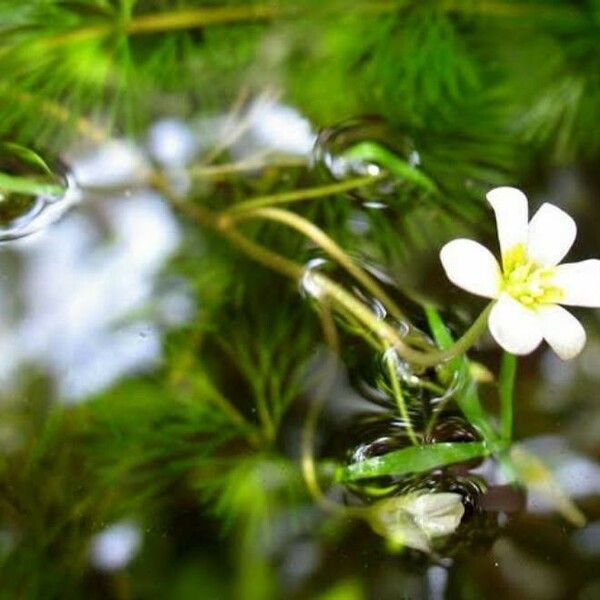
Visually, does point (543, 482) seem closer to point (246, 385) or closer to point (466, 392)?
point (466, 392)

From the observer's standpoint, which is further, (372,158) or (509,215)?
(372,158)

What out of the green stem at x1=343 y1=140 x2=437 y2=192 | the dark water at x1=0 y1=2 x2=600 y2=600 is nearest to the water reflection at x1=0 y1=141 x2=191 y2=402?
the dark water at x1=0 y1=2 x2=600 y2=600

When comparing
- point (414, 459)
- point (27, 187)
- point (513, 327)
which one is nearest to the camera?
point (513, 327)

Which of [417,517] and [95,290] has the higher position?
[95,290]

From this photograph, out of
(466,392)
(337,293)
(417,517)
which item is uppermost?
(337,293)

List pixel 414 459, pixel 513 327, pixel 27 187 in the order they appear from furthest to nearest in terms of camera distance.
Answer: pixel 27 187
pixel 414 459
pixel 513 327

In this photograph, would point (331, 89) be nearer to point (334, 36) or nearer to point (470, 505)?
point (334, 36)

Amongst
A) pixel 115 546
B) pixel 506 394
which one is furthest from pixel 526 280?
pixel 115 546
